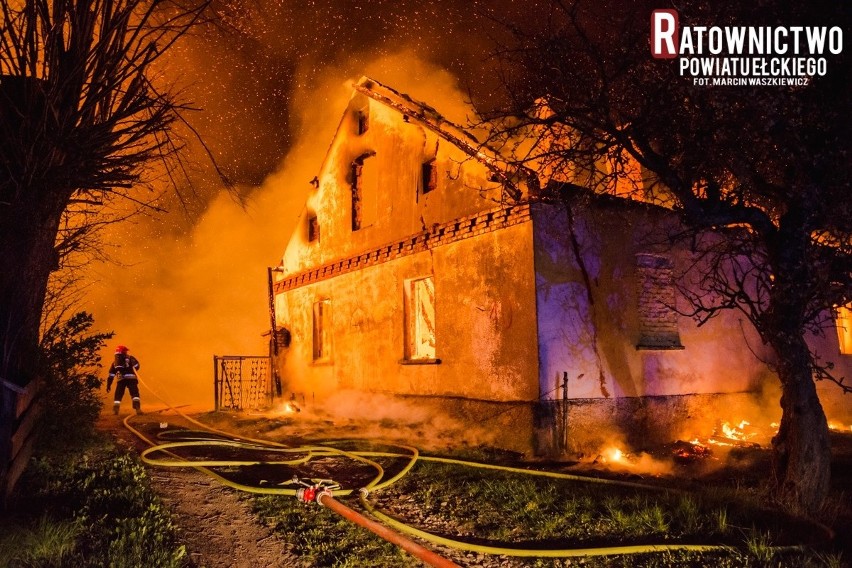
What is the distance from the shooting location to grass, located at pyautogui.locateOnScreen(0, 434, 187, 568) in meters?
4.01

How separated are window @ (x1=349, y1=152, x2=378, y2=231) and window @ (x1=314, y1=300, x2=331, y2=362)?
2.49 m

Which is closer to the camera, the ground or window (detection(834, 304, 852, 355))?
the ground

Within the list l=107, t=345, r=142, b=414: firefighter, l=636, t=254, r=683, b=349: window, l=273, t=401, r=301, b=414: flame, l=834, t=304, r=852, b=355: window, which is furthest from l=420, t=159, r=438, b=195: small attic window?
l=834, t=304, r=852, b=355: window

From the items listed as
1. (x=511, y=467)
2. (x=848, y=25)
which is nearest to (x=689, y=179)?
(x=848, y=25)

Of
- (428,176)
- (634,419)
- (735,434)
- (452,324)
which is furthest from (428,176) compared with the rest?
(735,434)

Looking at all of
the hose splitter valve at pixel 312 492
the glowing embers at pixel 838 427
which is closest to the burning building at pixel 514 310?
the glowing embers at pixel 838 427

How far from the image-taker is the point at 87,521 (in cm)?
479

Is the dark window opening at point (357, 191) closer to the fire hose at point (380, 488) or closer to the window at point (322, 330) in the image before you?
the window at point (322, 330)

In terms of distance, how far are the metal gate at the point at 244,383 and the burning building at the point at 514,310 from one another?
463 centimetres

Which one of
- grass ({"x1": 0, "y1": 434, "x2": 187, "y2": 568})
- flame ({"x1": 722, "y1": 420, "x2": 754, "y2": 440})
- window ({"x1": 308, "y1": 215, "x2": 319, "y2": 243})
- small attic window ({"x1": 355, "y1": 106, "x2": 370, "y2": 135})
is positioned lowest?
flame ({"x1": 722, "y1": 420, "x2": 754, "y2": 440})

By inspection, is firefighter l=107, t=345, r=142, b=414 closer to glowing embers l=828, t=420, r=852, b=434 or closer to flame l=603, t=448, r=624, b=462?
flame l=603, t=448, r=624, b=462

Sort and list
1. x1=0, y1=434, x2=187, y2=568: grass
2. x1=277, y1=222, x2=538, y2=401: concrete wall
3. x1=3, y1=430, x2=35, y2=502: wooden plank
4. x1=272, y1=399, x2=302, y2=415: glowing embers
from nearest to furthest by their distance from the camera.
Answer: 1. x1=0, y1=434, x2=187, y2=568: grass
2. x1=3, y1=430, x2=35, y2=502: wooden plank
3. x1=277, y1=222, x2=538, y2=401: concrete wall
4. x1=272, y1=399, x2=302, y2=415: glowing embers

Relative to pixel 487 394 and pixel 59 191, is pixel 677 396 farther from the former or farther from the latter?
pixel 59 191

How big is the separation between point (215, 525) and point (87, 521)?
3.47 feet
